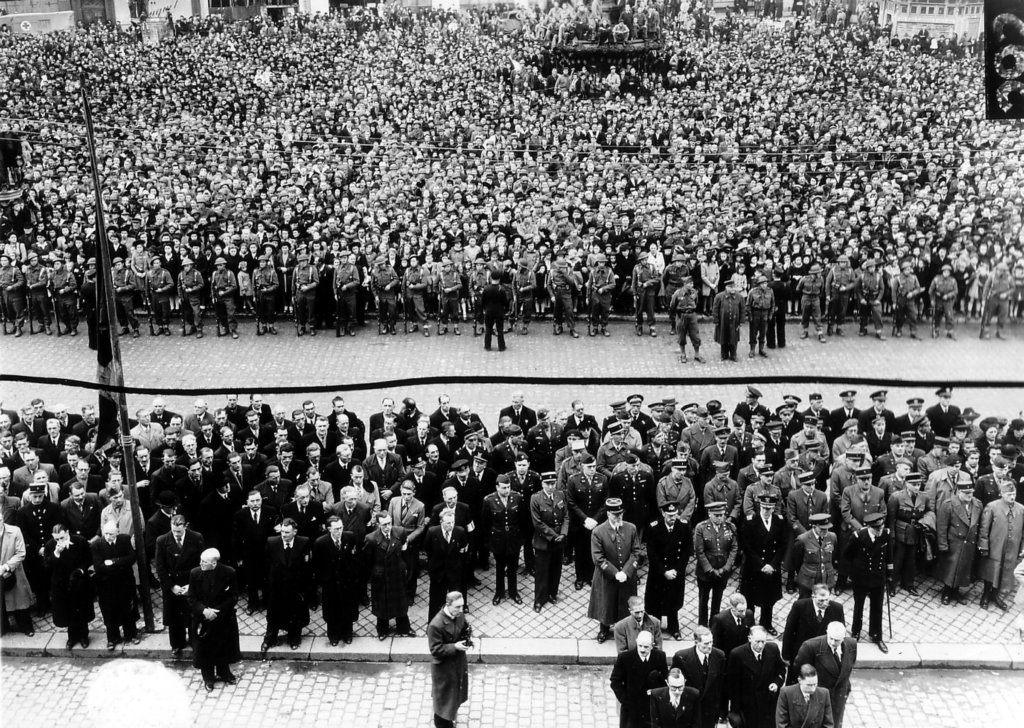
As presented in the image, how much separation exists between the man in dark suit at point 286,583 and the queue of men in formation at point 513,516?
0.7 inches

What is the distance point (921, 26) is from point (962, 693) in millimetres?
25720

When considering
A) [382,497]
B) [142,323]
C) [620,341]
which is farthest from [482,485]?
[142,323]

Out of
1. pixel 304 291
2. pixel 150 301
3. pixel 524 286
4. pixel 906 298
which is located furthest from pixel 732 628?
pixel 150 301

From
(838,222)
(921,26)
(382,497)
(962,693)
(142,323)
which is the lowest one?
(962,693)

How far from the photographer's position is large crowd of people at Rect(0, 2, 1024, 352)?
18.0 m

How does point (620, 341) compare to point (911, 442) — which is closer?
point (911, 442)

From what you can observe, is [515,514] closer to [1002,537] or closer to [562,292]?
[1002,537]

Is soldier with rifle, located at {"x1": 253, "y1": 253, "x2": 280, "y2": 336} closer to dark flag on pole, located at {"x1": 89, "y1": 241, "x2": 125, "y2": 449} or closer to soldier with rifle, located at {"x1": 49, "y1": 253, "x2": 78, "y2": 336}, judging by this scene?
soldier with rifle, located at {"x1": 49, "y1": 253, "x2": 78, "y2": 336}

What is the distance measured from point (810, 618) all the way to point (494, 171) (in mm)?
16693

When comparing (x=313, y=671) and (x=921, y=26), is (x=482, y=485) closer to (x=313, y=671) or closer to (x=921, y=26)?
(x=313, y=671)

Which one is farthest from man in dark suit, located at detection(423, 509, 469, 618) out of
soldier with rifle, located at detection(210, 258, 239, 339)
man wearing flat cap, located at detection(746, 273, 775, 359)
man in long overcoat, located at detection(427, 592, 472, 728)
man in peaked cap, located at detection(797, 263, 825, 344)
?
man in peaked cap, located at detection(797, 263, 825, 344)

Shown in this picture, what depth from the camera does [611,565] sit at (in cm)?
930

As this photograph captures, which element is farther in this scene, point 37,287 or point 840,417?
point 37,287

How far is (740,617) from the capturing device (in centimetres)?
808
